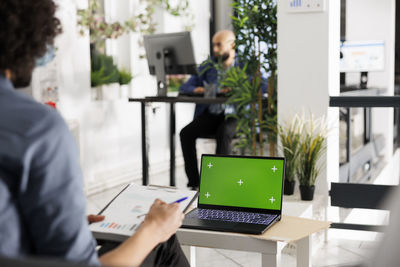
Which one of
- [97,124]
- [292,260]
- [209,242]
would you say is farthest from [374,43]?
[209,242]

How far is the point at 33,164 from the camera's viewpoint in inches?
42.9

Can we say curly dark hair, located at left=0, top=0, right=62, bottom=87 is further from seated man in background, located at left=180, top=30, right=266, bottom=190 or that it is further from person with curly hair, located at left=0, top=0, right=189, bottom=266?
seated man in background, located at left=180, top=30, right=266, bottom=190

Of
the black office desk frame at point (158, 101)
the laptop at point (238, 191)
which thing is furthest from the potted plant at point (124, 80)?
the laptop at point (238, 191)

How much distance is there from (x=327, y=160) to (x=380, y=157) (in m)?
4.20

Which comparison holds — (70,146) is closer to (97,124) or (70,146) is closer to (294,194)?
(294,194)

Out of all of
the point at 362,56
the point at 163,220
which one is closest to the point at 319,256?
the point at 163,220

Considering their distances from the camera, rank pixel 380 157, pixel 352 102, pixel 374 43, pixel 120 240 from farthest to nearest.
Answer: pixel 380 157
pixel 374 43
pixel 352 102
pixel 120 240

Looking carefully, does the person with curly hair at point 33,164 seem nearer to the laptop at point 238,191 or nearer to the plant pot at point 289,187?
the laptop at point 238,191

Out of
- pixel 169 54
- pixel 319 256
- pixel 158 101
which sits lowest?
pixel 319 256

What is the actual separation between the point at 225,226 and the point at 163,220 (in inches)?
17.5

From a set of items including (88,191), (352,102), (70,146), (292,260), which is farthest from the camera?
(88,191)

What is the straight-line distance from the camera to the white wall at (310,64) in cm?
378

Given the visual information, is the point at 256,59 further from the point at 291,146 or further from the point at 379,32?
the point at 379,32

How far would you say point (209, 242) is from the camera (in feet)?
Answer: 6.45
